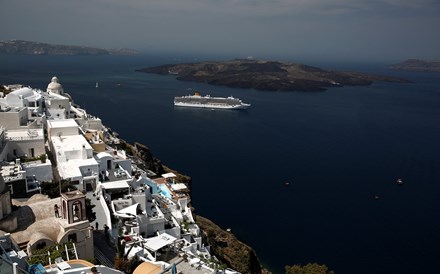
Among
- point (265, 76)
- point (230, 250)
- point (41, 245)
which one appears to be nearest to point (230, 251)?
point (230, 250)

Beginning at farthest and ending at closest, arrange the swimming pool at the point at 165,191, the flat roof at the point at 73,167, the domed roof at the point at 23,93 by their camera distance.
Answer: the domed roof at the point at 23,93, the swimming pool at the point at 165,191, the flat roof at the point at 73,167

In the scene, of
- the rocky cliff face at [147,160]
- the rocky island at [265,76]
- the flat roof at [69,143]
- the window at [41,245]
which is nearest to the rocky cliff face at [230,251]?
the rocky cliff face at [147,160]

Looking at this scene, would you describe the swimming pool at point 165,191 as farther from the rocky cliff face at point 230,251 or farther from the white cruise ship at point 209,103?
the white cruise ship at point 209,103

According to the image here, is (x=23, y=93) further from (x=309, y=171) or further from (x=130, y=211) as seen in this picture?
(x=309, y=171)

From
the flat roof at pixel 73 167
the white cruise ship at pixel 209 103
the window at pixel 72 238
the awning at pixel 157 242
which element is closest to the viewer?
the window at pixel 72 238

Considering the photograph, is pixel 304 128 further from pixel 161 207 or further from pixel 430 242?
pixel 161 207

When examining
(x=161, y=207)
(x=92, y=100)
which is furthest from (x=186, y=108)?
(x=161, y=207)
